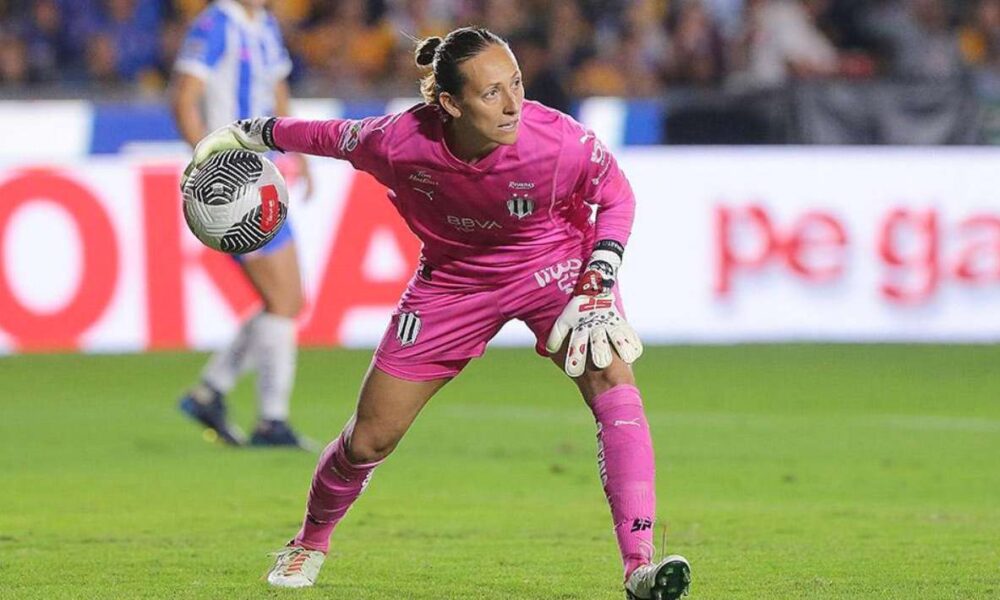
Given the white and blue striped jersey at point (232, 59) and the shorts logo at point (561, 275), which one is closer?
the shorts logo at point (561, 275)

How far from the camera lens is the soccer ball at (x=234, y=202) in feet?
21.1

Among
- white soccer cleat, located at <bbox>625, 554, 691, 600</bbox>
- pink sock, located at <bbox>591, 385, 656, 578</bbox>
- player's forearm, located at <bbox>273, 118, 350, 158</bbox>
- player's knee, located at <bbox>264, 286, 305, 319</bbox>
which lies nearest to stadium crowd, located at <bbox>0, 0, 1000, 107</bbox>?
player's knee, located at <bbox>264, 286, 305, 319</bbox>

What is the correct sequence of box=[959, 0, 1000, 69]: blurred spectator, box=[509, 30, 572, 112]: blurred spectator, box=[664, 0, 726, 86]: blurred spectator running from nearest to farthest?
box=[509, 30, 572, 112]: blurred spectator → box=[664, 0, 726, 86]: blurred spectator → box=[959, 0, 1000, 69]: blurred spectator

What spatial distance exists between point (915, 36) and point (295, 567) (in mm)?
12889

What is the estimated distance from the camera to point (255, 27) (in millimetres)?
10398

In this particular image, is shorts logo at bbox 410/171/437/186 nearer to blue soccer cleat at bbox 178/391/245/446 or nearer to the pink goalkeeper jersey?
the pink goalkeeper jersey

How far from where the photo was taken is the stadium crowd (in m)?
15.9

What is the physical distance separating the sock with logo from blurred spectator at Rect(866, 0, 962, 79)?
922cm

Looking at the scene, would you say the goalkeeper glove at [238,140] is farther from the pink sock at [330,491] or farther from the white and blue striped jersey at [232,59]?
the white and blue striped jersey at [232,59]

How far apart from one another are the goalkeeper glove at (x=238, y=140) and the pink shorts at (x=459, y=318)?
2.42ft

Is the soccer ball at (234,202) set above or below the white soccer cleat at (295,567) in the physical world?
above

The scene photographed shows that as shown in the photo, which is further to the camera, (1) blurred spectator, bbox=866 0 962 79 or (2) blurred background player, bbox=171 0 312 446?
(1) blurred spectator, bbox=866 0 962 79

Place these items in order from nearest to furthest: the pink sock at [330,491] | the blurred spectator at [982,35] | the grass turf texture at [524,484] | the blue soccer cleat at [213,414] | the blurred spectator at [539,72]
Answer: the pink sock at [330,491] < the grass turf texture at [524,484] < the blue soccer cleat at [213,414] < the blurred spectator at [539,72] < the blurred spectator at [982,35]

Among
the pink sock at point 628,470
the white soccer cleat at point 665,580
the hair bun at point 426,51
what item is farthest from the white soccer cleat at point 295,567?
the hair bun at point 426,51
